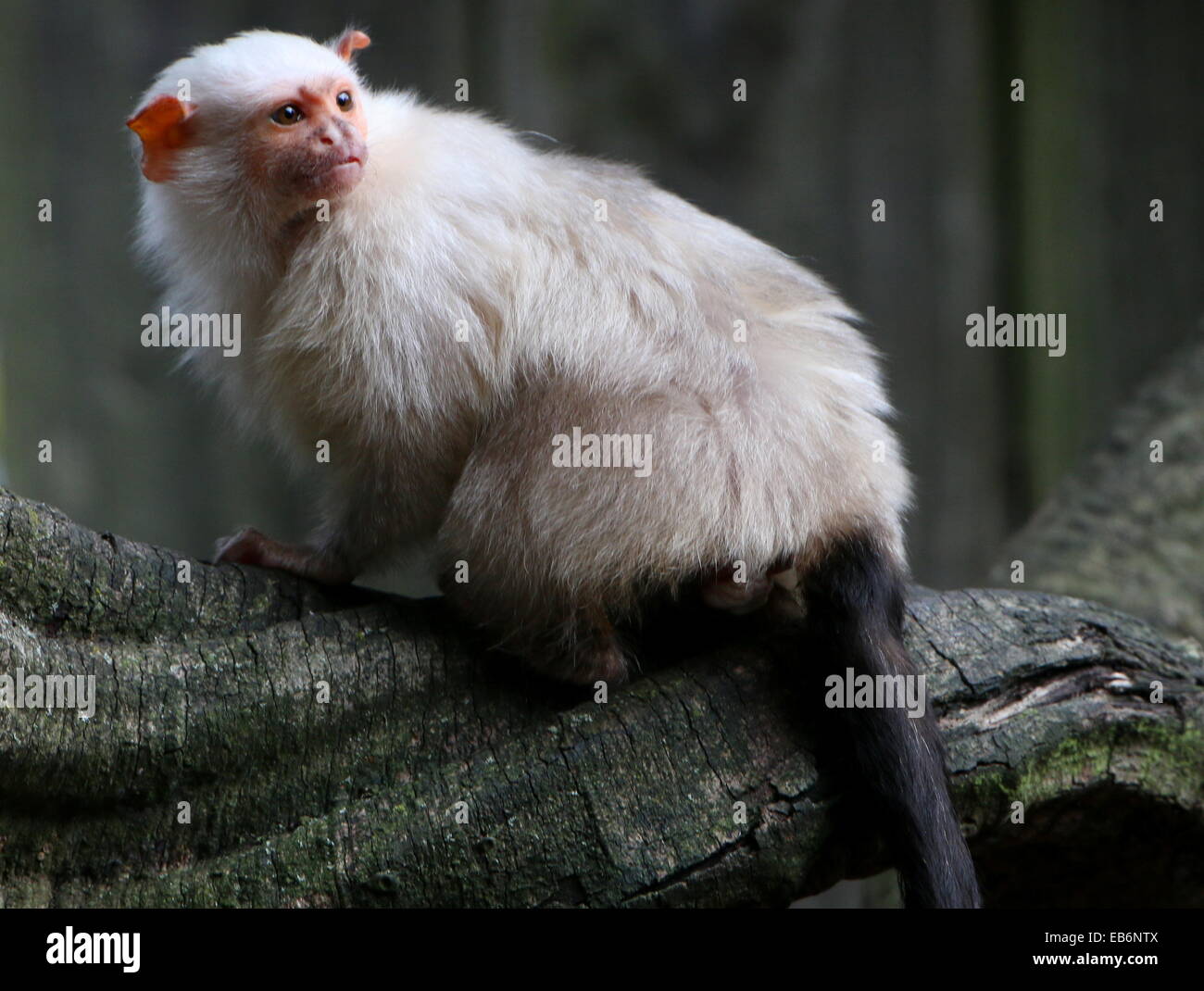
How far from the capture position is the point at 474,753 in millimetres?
2295

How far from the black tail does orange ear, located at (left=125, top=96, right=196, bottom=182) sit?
1.72m

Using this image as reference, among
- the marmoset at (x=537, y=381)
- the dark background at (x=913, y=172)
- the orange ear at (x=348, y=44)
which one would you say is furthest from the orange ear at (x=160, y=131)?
the dark background at (x=913, y=172)

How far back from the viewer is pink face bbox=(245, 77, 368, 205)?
255 cm

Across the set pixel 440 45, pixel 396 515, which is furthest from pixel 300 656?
pixel 440 45

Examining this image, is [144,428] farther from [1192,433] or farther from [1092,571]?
[1192,433]

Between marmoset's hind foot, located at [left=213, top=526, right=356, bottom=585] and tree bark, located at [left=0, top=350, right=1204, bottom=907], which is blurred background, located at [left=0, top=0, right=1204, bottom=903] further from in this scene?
tree bark, located at [left=0, top=350, right=1204, bottom=907]

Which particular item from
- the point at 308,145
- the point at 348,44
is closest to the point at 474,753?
the point at 308,145

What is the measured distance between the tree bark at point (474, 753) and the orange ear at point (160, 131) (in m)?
0.94

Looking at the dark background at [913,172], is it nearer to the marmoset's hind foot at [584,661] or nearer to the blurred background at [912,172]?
the blurred background at [912,172]

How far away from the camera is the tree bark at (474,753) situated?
6.82ft

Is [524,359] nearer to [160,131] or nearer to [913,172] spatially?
[160,131]

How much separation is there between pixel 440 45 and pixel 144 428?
1678mm

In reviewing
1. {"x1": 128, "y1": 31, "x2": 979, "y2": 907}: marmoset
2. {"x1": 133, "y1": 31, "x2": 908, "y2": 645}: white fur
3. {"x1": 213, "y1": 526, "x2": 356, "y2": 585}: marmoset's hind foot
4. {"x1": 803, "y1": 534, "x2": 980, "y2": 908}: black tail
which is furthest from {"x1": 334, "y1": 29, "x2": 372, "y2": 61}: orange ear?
{"x1": 803, "y1": 534, "x2": 980, "y2": 908}: black tail

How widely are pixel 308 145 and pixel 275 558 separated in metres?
0.91
